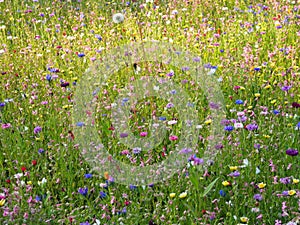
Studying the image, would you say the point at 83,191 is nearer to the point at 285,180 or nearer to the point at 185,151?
the point at 185,151

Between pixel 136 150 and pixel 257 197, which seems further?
pixel 136 150

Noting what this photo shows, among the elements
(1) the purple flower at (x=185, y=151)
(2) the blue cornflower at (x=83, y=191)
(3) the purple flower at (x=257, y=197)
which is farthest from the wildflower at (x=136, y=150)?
(3) the purple flower at (x=257, y=197)

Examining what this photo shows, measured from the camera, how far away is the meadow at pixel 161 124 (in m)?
2.38

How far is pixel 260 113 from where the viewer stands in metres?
2.96

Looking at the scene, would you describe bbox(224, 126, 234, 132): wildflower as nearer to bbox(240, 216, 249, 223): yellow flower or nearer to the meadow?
the meadow

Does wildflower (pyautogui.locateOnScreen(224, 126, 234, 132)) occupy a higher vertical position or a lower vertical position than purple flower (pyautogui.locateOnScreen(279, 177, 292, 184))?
higher

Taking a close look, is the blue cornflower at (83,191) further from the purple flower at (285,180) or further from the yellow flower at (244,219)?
the purple flower at (285,180)

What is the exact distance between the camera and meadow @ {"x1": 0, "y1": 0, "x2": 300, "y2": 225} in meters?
2.38

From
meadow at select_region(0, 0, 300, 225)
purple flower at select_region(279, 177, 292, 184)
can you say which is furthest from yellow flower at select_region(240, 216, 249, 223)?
purple flower at select_region(279, 177, 292, 184)

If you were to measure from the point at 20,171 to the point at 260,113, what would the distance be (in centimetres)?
146

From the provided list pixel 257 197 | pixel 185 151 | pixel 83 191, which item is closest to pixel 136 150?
pixel 185 151

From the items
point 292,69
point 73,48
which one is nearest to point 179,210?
point 292,69

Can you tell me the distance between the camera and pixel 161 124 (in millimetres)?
3086

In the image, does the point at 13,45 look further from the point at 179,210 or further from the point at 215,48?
the point at 179,210
